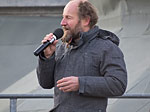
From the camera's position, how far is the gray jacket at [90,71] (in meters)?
3.06

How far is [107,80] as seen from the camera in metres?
3.06

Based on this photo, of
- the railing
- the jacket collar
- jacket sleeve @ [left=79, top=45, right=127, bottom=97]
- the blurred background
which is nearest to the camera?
jacket sleeve @ [left=79, top=45, right=127, bottom=97]

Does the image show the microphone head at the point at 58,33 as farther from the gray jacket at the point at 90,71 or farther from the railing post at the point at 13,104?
the railing post at the point at 13,104

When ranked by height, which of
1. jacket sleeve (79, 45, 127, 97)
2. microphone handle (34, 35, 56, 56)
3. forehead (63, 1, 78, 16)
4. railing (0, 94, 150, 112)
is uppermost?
forehead (63, 1, 78, 16)

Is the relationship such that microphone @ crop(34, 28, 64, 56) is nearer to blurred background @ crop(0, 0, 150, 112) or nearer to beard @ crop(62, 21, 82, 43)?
beard @ crop(62, 21, 82, 43)

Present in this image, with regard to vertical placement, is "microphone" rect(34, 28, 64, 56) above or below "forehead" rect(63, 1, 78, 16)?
below

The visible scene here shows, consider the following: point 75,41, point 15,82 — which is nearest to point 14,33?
point 15,82

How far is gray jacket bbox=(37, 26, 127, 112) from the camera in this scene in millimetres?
3064

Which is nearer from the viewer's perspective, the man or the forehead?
the man

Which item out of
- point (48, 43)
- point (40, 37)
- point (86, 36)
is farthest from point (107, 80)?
point (40, 37)

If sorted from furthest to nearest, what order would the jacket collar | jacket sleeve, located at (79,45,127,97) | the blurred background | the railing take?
the blurred background < the railing < the jacket collar < jacket sleeve, located at (79,45,127,97)

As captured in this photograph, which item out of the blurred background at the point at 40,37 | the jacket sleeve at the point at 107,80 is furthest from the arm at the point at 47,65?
the blurred background at the point at 40,37

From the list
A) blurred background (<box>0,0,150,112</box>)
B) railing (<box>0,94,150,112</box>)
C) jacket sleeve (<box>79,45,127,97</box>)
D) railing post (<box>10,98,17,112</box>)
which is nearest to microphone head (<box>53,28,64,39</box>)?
jacket sleeve (<box>79,45,127,97</box>)

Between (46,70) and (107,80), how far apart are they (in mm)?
468
